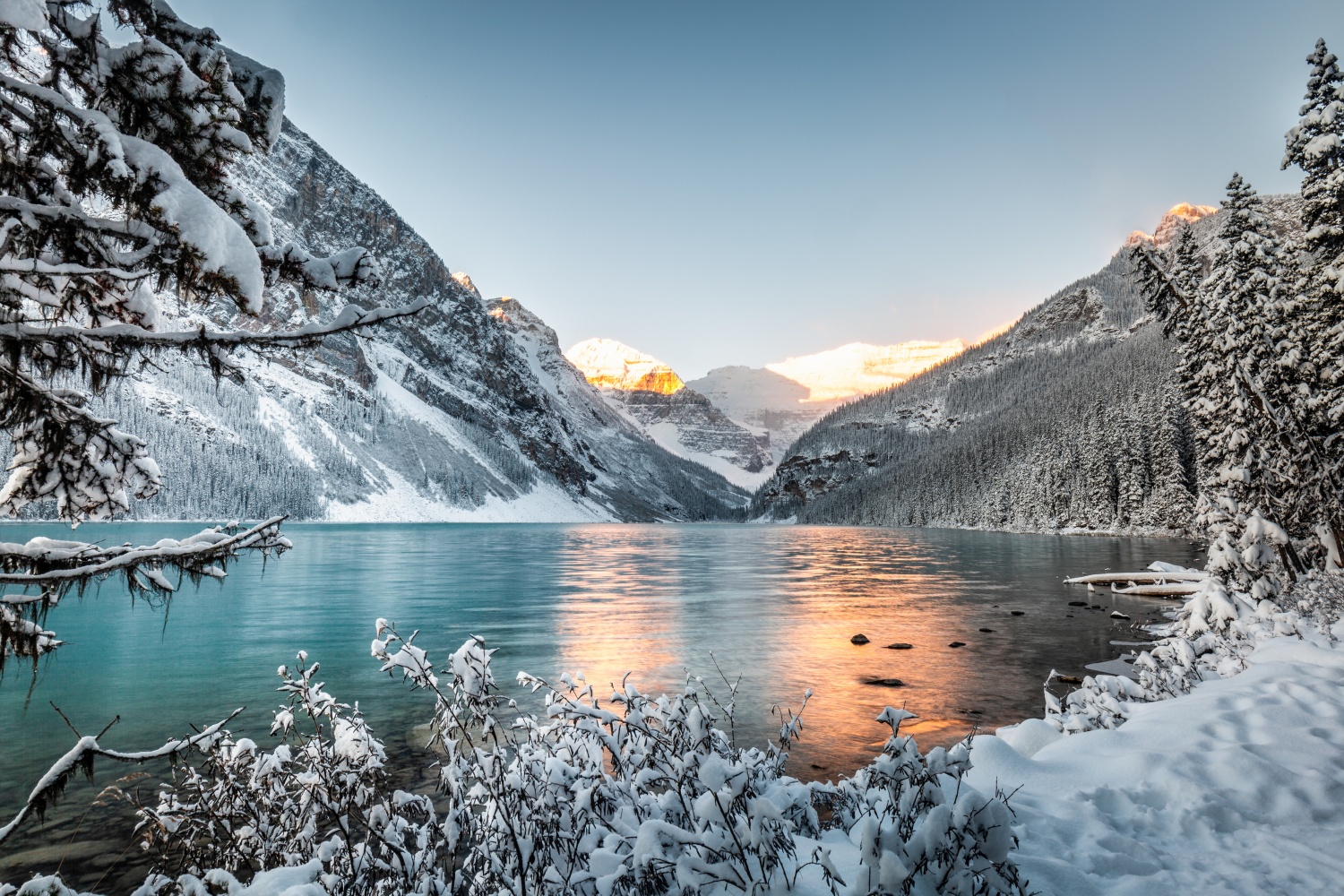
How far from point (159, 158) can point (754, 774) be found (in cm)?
583

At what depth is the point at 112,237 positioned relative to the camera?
13.1ft

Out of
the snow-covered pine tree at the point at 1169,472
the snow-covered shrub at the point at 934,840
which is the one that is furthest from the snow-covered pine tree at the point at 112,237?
the snow-covered pine tree at the point at 1169,472

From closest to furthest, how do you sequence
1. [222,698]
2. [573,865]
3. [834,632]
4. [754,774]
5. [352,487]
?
[573,865] → [754,774] → [222,698] → [834,632] → [352,487]

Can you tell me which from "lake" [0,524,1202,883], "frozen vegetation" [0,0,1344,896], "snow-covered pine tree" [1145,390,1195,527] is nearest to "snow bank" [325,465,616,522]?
"lake" [0,524,1202,883]

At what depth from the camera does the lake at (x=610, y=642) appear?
14133 millimetres

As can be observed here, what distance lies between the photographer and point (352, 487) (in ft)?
515

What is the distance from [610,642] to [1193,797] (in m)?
18.8

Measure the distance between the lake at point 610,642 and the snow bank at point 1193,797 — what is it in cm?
455

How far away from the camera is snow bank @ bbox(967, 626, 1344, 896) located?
472 cm

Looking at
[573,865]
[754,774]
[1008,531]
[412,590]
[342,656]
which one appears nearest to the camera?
[573,865]

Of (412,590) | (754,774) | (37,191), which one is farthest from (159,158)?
(412,590)

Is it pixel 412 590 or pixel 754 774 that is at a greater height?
pixel 754 774

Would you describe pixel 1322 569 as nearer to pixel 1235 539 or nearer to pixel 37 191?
pixel 1235 539

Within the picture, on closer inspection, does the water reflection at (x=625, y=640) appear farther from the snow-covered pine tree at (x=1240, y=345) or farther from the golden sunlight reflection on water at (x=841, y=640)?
the snow-covered pine tree at (x=1240, y=345)
